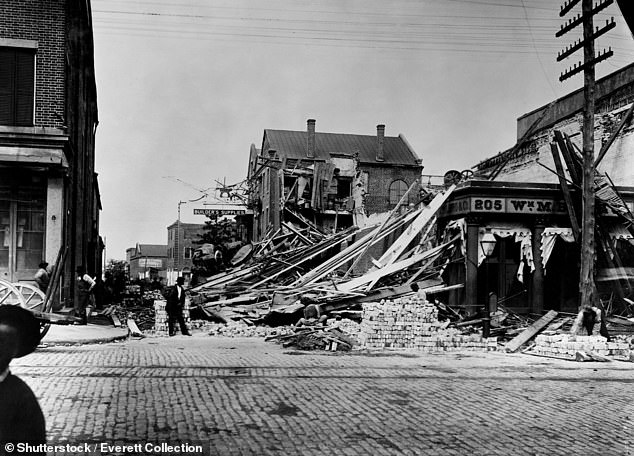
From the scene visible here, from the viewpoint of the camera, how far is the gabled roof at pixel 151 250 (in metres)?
108

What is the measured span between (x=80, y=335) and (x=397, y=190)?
36.7m

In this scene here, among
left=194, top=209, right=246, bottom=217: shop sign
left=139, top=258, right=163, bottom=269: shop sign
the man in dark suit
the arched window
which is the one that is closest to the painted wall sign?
the man in dark suit

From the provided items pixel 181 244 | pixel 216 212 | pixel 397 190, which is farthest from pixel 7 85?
pixel 181 244

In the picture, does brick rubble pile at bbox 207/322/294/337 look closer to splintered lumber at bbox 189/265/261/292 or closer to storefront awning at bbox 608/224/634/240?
splintered lumber at bbox 189/265/261/292

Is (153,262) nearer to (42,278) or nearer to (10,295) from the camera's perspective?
(42,278)

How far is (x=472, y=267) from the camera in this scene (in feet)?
62.5

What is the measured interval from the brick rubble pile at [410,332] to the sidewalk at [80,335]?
229 inches

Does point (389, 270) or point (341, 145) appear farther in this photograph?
point (341, 145)

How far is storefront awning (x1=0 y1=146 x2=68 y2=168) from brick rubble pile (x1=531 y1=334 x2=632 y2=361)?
12.6 metres

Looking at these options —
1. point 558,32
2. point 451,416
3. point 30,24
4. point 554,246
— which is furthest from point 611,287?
point 30,24

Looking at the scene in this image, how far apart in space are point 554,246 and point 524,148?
10957mm

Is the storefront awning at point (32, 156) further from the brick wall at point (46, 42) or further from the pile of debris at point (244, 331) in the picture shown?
the pile of debris at point (244, 331)

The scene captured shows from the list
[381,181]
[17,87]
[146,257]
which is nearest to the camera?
[17,87]

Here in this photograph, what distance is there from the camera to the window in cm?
1705
